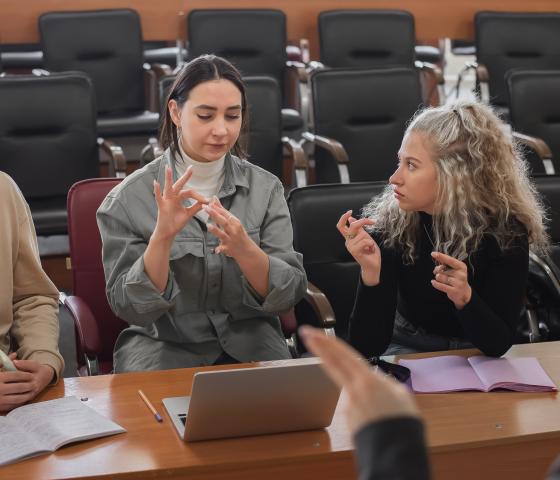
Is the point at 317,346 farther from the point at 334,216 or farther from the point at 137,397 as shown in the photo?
the point at 334,216

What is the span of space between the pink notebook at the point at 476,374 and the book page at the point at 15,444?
73 cm

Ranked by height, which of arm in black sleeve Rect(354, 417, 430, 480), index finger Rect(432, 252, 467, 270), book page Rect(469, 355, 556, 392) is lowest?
book page Rect(469, 355, 556, 392)

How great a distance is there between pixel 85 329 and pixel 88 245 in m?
0.28

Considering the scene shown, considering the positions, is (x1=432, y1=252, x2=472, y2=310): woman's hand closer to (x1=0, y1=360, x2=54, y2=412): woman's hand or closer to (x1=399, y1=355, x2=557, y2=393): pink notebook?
(x1=399, y1=355, x2=557, y2=393): pink notebook

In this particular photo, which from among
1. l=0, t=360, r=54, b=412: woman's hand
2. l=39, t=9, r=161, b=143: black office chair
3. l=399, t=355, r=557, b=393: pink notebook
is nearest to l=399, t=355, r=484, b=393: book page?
l=399, t=355, r=557, b=393: pink notebook

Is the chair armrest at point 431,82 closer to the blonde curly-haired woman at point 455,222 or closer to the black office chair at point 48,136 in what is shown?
the black office chair at point 48,136

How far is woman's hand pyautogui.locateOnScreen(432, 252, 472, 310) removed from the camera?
6.63ft

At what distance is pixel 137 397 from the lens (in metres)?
1.86

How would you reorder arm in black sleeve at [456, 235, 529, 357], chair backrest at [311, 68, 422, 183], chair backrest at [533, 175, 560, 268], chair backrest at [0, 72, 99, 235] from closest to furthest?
1. arm in black sleeve at [456, 235, 529, 357]
2. chair backrest at [533, 175, 560, 268]
3. chair backrest at [0, 72, 99, 235]
4. chair backrest at [311, 68, 422, 183]

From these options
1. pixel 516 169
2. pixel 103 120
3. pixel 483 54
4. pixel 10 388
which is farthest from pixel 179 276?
pixel 483 54

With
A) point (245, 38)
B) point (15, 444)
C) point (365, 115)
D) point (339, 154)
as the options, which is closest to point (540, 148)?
point (365, 115)

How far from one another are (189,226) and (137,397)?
0.60 meters

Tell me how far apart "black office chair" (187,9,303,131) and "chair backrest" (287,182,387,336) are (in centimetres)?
202

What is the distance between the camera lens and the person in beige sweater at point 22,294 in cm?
212
